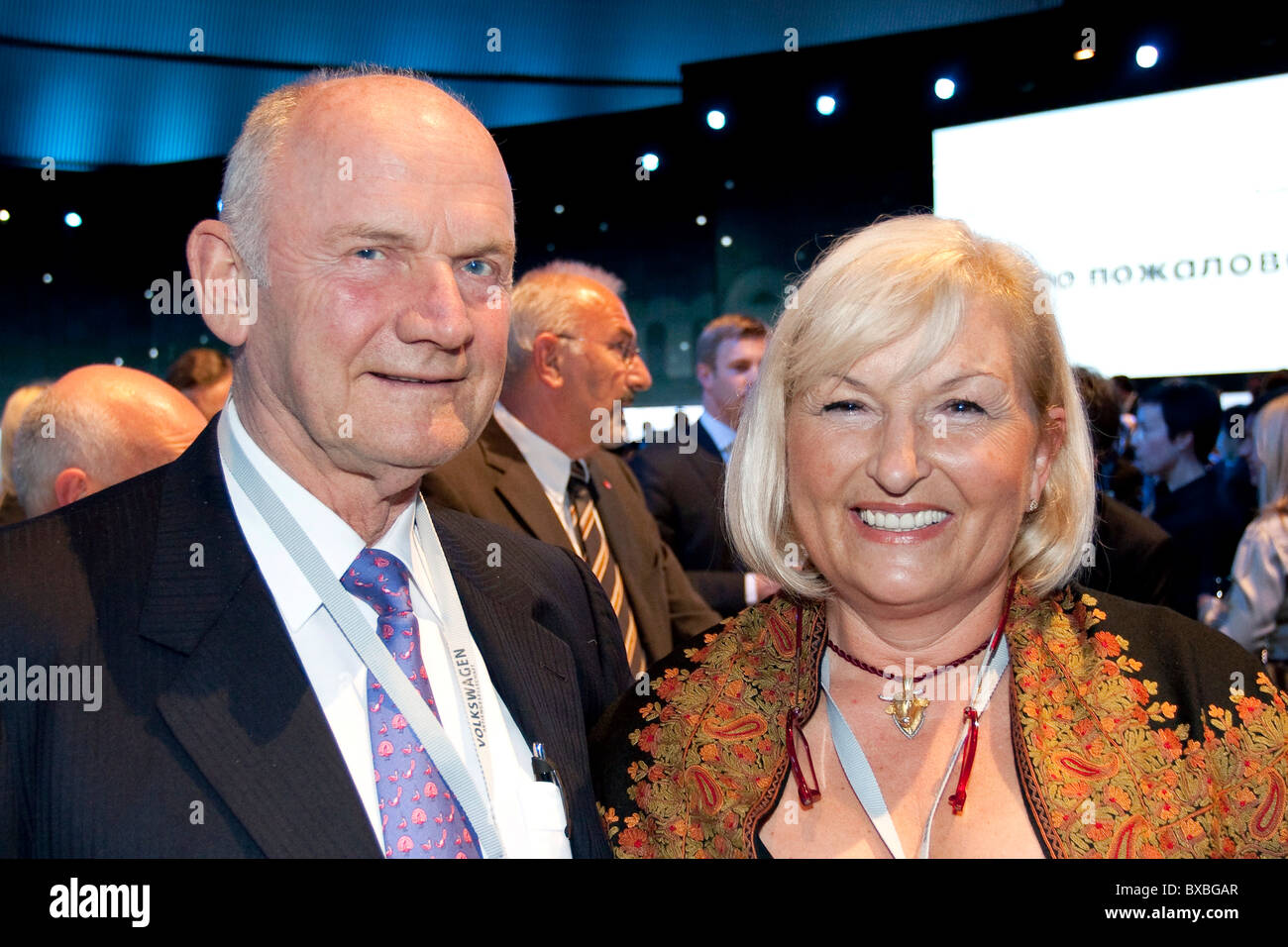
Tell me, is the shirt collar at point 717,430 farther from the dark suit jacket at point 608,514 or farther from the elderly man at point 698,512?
the dark suit jacket at point 608,514

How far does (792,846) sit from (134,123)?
790cm

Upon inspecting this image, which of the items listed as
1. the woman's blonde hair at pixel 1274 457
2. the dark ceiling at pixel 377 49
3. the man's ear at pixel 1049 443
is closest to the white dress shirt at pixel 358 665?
the man's ear at pixel 1049 443

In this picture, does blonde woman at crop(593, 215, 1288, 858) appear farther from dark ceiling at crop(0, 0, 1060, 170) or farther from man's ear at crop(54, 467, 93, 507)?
dark ceiling at crop(0, 0, 1060, 170)

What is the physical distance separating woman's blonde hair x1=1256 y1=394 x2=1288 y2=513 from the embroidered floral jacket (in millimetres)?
2570

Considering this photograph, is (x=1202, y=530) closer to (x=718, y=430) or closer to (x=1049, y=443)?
(x=718, y=430)

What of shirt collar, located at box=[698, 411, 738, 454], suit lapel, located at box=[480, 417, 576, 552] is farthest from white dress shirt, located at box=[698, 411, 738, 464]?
suit lapel, located at box=[480, 417, 576, 552]

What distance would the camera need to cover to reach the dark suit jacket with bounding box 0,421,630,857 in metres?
1.23

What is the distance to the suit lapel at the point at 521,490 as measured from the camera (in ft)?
10.9

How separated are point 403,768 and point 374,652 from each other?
0.15 metres

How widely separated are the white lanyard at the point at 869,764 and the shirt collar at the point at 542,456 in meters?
2.03

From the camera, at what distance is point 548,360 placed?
155 inches

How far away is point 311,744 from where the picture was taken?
1.34 metres
